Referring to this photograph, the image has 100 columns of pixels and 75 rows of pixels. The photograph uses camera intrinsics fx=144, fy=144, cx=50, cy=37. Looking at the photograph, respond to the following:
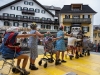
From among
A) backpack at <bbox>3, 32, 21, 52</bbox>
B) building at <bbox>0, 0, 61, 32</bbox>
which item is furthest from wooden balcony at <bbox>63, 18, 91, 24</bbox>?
backpack at <bbox>3, 32, 21, 52</bbox>

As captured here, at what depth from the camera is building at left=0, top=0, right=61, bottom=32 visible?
38.9 metres

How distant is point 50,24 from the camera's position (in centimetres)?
4431

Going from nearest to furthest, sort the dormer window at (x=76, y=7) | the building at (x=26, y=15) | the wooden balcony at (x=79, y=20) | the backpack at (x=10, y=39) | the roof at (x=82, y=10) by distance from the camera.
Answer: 1. the backpack at (x=10, y=39)
2. the building at (x=26, y=15)
3. the wooden balcony at (x=79, y=20)
4. the roof at (x=82, y=10)
5. the dormer window at (x=76, y=7)

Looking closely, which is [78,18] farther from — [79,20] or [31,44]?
[31,44]

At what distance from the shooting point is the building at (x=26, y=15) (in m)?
38.9

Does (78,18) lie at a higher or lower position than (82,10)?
lower

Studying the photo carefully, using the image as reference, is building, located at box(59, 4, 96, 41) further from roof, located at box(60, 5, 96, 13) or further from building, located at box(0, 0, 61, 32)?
building, located at box(0, 0, 61, 32)

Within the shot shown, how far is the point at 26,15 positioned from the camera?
138ft

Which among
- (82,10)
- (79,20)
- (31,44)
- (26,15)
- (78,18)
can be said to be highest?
(82,10)

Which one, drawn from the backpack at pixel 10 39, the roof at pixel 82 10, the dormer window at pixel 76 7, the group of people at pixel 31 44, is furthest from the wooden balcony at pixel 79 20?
the backpack at pixel 10 39

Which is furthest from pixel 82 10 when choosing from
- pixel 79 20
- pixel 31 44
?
pixel 31 44

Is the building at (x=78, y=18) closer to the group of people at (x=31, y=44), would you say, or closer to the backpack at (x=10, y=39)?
the group of people at (x=31, y=44)

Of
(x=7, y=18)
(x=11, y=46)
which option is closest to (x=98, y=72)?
(x=11, y=46)

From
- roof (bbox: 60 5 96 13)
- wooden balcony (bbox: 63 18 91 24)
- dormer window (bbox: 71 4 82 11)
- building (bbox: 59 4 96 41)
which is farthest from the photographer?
dormer window (bbox: 71 4 82 11)
